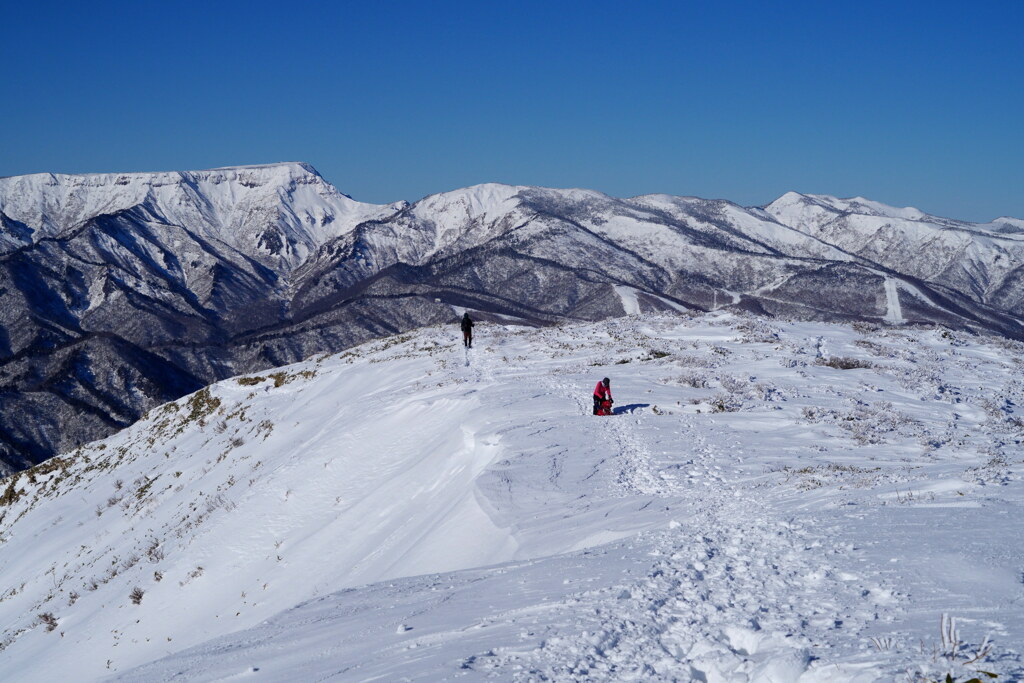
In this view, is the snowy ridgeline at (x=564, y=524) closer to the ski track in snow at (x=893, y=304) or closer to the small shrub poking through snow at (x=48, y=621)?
the small shrub poking through snow at (x=48, y=621)

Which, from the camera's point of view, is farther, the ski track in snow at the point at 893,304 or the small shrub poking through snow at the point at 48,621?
the ski track in snow at the point at 893,304

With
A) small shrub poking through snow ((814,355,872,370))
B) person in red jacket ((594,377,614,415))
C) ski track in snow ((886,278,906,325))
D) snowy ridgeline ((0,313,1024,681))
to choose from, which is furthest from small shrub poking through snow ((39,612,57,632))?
ski track in snow ((886,278,906,325))

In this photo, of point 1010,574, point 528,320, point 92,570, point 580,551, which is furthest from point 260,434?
point 528,320

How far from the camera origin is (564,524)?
12.4m

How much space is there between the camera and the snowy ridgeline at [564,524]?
283 inches

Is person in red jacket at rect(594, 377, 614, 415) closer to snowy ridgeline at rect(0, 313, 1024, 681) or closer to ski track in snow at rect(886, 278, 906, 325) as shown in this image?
snowy ridgeline at rect(0, 313, 1024, 681)

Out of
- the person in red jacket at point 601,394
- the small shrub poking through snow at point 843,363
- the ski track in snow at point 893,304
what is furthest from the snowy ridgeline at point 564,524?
the ski track in snow at point 893,304

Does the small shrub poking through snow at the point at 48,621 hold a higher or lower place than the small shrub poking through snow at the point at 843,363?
lower

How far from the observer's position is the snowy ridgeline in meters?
7.18

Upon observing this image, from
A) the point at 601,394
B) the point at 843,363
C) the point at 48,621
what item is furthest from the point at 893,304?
the point at 48,621

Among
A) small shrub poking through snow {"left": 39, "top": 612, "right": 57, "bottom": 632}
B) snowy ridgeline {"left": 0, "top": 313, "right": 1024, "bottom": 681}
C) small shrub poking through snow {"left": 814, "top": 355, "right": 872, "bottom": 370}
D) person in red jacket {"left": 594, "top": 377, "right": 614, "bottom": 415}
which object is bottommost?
small shrub poking through snow {"left": 39, "top": 612, "right": 57, "bottom": 632}

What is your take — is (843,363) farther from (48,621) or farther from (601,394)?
(48,621)

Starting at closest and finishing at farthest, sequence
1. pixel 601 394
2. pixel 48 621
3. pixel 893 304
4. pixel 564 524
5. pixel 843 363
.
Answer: pixel 564 524
pixel 48 621
pixel 601 394
pixel 843 363
pixel 893 304

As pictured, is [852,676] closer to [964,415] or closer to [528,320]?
[964,415]
